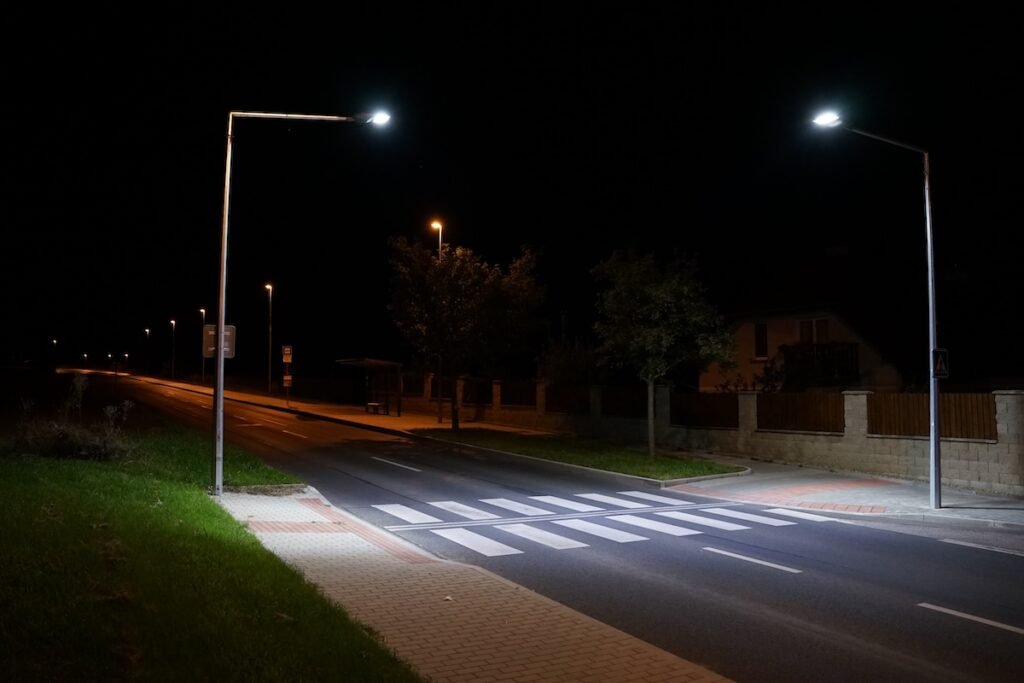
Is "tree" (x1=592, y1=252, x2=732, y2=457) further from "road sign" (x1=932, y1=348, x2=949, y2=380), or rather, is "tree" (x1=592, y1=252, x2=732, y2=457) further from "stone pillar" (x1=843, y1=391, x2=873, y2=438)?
"road sign" (x1=932, y1=348, x2=949, y2=380)

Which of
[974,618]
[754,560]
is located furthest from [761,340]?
[974,618]

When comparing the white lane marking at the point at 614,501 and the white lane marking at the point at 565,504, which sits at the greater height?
the white lane marking at the point at 565,504

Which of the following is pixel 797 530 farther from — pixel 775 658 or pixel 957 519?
pixel 775 658

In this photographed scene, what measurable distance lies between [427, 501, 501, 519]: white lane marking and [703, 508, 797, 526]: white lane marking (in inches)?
164

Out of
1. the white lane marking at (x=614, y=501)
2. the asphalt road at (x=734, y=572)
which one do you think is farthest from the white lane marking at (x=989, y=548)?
→ the white lane marking at (x=614, y=501)

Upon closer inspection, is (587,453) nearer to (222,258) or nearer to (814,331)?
A: (222,258)

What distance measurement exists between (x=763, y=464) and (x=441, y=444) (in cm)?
1068

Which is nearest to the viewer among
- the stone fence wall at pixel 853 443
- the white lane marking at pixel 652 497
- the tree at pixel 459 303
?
the white lane marking at pixel 652 497

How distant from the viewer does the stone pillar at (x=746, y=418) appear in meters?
23.4

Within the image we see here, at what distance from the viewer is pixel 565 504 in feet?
50.4

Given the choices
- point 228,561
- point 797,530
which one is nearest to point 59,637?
point 228,561

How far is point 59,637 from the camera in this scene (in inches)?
186

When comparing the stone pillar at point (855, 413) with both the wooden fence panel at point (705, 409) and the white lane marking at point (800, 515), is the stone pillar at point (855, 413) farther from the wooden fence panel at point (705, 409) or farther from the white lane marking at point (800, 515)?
the white lane marking at point (800, 515)

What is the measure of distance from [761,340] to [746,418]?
13048 millimetres
